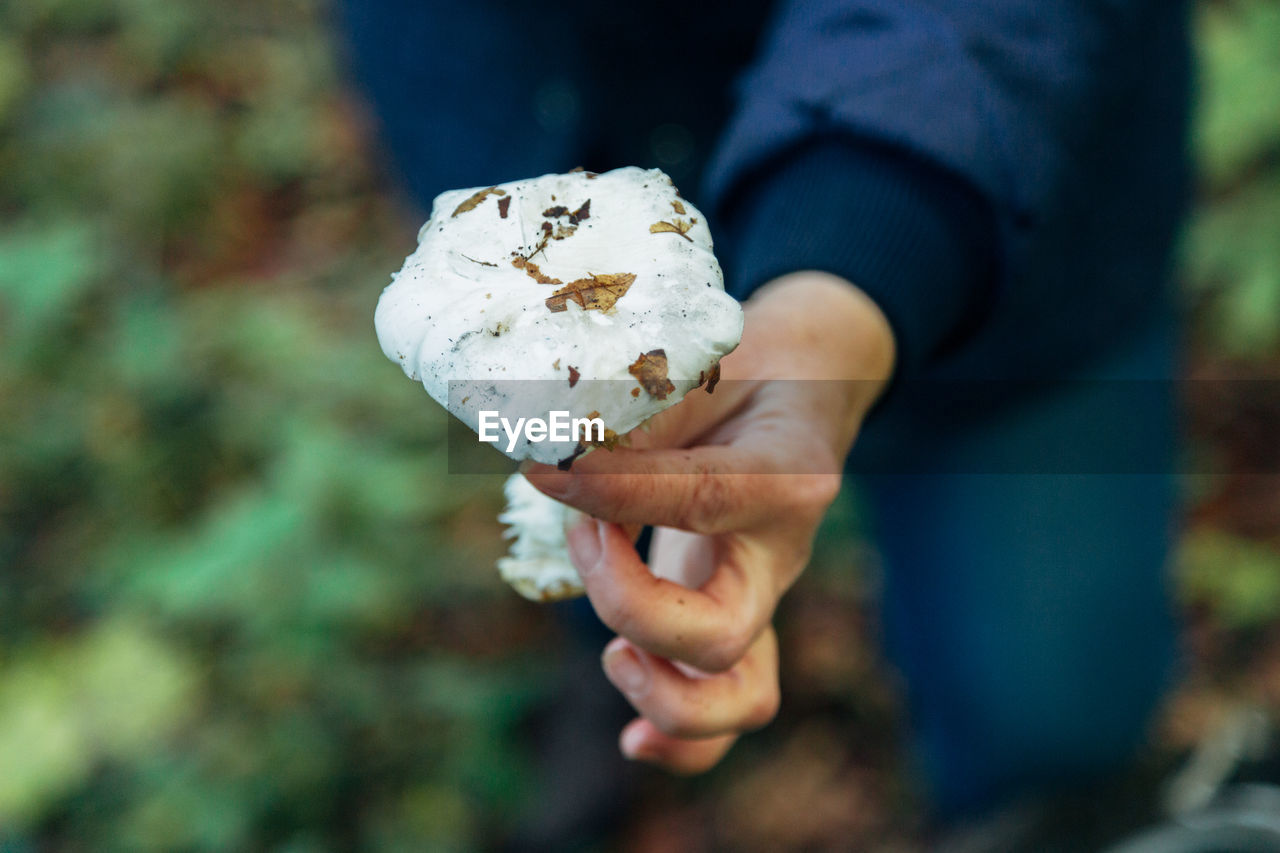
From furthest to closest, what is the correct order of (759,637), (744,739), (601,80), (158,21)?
1. (158,21)
2. (744,739)
3. (601,80)
4. (759,637)

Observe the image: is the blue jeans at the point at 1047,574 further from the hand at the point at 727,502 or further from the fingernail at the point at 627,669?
the fingernail at the point at 627,669

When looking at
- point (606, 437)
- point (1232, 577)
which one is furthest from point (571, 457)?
point (1232, 577)

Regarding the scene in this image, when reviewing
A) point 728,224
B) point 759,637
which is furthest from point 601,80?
point 759,637

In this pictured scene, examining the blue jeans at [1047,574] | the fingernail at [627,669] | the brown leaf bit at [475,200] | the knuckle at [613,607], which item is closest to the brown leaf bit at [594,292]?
the brown leaf bit at [475,200]

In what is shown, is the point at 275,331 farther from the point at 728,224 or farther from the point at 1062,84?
the point at 1062,84

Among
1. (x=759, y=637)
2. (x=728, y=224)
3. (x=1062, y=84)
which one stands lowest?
(x=759, y=637)

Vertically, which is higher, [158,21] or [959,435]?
[158,21]

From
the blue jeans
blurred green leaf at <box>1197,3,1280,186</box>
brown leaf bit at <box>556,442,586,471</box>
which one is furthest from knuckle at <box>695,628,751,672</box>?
blurred green leaf at <box>1197,3,1280,186</box>
